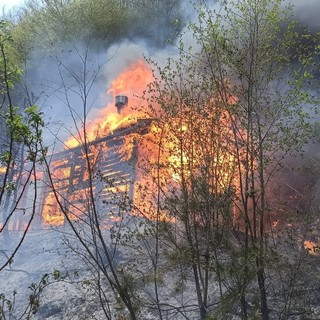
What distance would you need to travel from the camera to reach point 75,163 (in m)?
21.6

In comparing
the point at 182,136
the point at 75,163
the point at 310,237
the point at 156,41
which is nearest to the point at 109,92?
the point at 156,41

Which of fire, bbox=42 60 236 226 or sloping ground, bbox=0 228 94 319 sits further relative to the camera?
sloping ground, bbox=0 228 94 319

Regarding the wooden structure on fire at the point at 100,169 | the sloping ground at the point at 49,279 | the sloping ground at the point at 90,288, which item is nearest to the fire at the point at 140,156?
the wooden structure on fire at the point at 100,169

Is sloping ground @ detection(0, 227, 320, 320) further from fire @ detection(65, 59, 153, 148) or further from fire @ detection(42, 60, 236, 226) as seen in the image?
fire @ detection(65, 59, 153, 148)

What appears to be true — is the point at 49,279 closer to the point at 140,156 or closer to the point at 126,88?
the point at 140,156

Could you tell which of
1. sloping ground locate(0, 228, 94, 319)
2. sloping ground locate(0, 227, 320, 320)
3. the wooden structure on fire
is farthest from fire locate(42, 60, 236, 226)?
sloping ground locate(0, 227, 320, 320)

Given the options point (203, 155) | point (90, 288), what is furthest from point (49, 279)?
point (203, 155)

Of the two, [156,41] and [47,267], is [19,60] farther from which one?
[47,267]

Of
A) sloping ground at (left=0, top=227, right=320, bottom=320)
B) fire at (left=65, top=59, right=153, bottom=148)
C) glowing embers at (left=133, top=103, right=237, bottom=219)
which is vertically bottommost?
sloping ground at (left=0, top=227, right=320, bottom=320)

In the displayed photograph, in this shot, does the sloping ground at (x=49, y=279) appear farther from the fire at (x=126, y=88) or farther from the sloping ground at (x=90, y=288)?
the fire at (x=126, y=88)

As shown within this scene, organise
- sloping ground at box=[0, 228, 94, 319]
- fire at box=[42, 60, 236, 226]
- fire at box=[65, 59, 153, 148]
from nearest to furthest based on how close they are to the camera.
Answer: fire at box=[42, 60, 236, 226] < sloping ground at box=[0, 228, 94, 319] < fire at box=[65, 59, 153, 148]

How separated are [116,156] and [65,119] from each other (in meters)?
9.41

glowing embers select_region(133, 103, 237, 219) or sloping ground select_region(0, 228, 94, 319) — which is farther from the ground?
glowing embers select_region(133, 103, 237, 219)

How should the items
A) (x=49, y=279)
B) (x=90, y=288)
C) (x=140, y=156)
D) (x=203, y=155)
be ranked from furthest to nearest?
(x=140, y=156)
(x=49, y=279)
(x=90, y=288)
(x=203, y=155)
